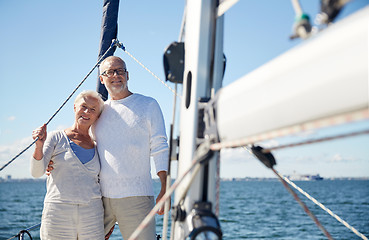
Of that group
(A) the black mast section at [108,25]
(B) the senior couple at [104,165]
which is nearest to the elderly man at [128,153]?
(B) the senior couple at [104,165]

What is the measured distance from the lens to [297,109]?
853 millimetres

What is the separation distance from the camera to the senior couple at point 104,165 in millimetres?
2232

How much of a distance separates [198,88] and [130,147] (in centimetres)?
92

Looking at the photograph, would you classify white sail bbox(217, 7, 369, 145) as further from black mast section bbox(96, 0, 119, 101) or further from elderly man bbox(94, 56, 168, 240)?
black mast section bbox(96, 0, 119, 101)

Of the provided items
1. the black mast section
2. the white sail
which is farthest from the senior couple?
the white sail

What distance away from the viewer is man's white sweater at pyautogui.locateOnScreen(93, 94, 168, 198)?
7.46ft

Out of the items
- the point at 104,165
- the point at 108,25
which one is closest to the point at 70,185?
the point at 104,165

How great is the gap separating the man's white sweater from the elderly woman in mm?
84

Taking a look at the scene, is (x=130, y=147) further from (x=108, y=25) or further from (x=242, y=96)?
(x=108, y=25)

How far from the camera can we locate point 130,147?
7.50 ft

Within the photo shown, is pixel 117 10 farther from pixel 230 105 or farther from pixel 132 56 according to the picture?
pixel 230 105

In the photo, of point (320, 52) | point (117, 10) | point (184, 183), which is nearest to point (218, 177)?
point (184, 183)

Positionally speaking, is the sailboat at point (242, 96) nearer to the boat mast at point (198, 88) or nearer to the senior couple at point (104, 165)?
the boat mast at point (198, 88)

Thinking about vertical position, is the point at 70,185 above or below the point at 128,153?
below
